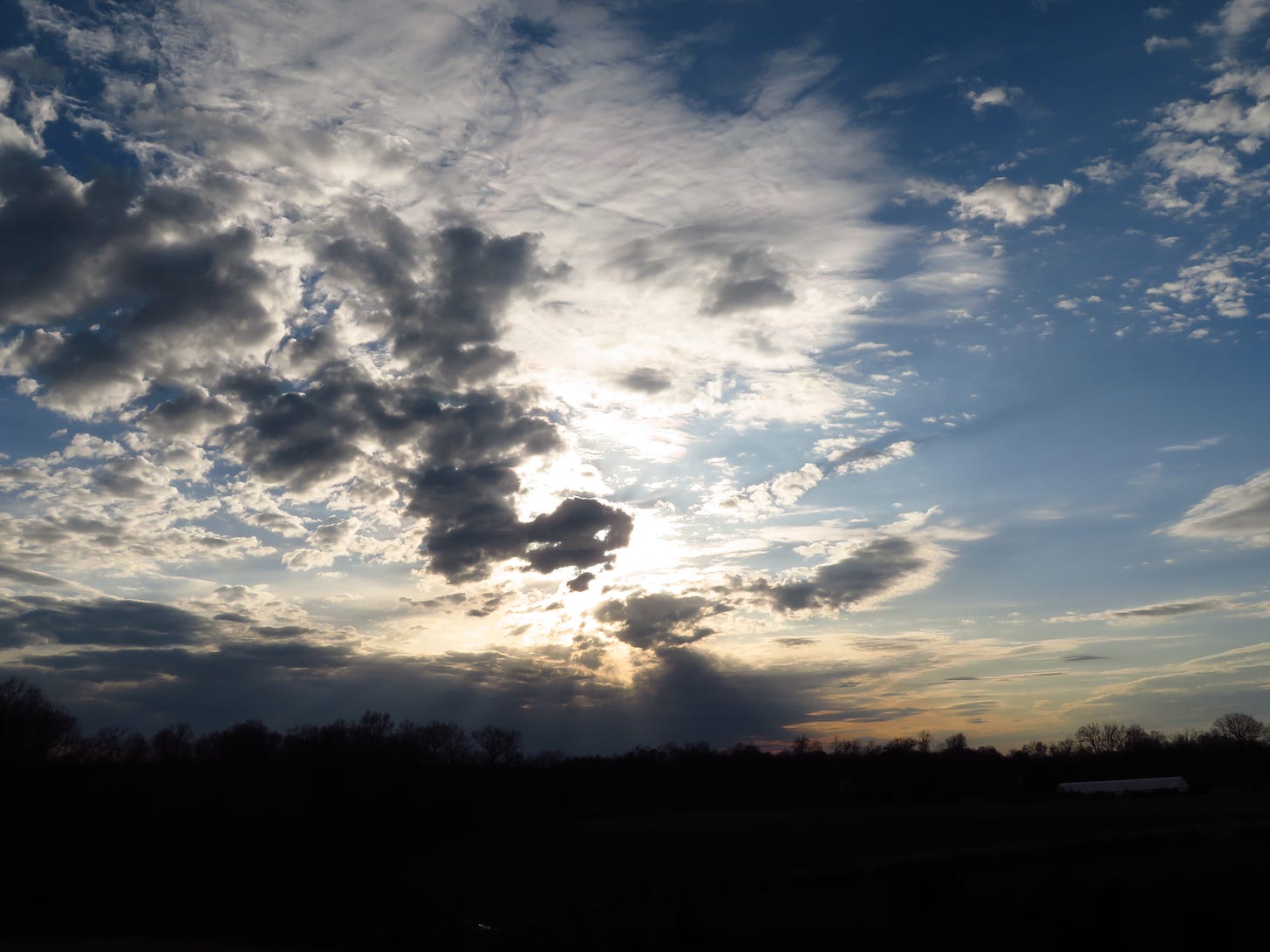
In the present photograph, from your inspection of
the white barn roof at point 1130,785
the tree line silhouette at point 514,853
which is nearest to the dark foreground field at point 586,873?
the tree line silhouette at point 514,853

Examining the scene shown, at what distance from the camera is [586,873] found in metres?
55.9

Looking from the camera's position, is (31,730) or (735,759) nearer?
(31,730)

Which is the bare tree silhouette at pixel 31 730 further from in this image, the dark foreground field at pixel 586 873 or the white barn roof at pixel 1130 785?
the white barn roof at pixel 1130 785

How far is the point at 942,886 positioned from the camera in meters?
32.2

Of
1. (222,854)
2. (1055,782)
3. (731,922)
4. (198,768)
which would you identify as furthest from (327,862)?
(1055,782)

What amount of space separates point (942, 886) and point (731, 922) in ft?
26.1

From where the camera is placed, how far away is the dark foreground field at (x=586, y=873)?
2909 centimetres

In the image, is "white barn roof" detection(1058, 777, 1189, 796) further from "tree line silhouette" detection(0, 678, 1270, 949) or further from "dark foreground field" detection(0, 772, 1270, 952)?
"dark foreground field" detection(0, 772, 1270, 952)

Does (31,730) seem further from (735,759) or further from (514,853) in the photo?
(735,759)

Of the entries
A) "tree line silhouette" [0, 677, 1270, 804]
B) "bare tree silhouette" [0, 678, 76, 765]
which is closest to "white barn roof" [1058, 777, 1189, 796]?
"tree line silhouette" [0, 677, 1270, 804]

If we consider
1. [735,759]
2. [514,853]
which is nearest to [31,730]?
[514,853]

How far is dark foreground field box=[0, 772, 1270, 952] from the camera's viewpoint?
2909cm

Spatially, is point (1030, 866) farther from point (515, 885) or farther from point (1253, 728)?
point (1253, 728)

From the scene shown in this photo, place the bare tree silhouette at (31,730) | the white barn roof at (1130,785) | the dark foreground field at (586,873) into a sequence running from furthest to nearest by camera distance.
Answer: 1. the white barn roof at (1130,785)
2. the bare tree silhouette at (31,730)
3. the dark foreground field at (586,873)
